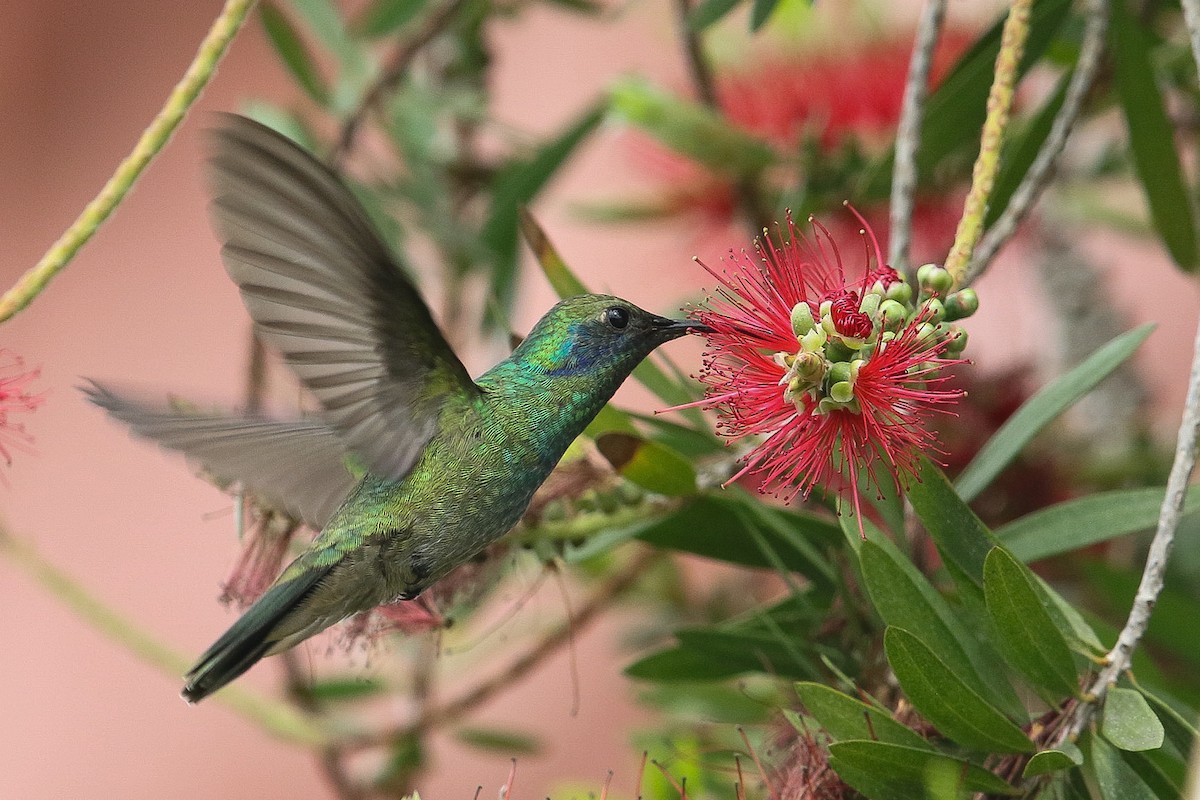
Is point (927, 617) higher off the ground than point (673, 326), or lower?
lower

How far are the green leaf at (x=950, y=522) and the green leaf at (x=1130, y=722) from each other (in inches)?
3.1

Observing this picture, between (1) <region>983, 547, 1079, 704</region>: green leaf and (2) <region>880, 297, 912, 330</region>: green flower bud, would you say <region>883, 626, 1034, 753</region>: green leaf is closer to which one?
(1) <region>983, 547, 1079, 704</region>: green leaf

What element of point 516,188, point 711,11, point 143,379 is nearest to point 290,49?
point 516,188

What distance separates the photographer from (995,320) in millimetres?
2016

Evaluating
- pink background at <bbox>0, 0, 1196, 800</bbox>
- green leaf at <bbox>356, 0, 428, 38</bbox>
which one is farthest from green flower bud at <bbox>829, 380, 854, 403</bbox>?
pink background at <bbox>0, 0, 1196, 800</bbox>

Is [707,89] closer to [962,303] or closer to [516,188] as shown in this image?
[516,188]

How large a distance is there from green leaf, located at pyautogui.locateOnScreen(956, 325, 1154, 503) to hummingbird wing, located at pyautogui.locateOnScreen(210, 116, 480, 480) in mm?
306

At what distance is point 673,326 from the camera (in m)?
0.67

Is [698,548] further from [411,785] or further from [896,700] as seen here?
[411,785]

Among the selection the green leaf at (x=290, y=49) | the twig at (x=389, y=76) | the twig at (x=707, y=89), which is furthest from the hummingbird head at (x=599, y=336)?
the green leaf at (x=290, y=49)

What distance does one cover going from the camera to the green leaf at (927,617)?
21.9 inches

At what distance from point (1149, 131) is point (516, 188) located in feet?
2.00

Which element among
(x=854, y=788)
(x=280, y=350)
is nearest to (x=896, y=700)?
(x=854, y=788)

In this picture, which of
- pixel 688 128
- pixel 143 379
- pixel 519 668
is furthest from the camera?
pixel 143 379
